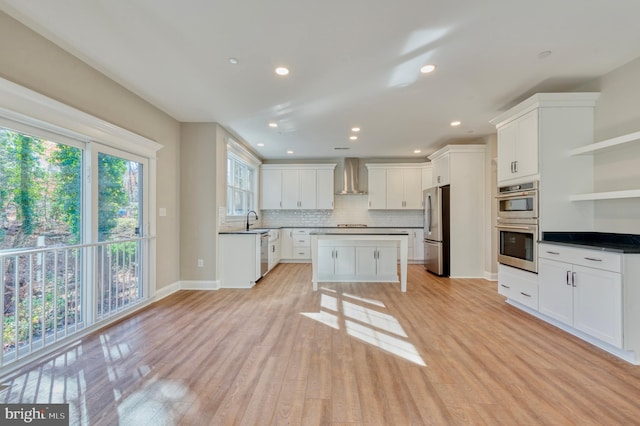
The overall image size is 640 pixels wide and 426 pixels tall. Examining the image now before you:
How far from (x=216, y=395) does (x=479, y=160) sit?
5.41m

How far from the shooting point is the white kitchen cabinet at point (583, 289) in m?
2.24

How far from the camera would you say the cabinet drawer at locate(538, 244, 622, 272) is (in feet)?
7.38

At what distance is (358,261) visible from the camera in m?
4.77

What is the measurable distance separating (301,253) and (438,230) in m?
3.24

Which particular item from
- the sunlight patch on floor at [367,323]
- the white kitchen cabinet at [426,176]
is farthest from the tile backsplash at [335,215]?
the sunlight patch on floor at [367,323]

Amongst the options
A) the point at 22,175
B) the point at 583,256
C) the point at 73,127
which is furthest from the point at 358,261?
the point at 22,175

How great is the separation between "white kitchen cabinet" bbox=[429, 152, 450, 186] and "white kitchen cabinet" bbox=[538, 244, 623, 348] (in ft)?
8.33

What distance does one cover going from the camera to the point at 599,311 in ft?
7.75

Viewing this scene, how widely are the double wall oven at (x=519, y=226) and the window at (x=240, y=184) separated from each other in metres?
4.43

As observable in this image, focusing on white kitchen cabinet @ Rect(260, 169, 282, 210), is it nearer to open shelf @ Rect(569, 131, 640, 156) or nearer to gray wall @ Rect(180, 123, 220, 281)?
gray wall @ Rect(180, 123, 220, 281)

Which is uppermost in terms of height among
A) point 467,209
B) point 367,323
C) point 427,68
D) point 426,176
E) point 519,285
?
point 427,68

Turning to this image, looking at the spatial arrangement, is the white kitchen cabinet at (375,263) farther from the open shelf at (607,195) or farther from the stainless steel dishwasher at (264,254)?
the open shelf at (607,195)

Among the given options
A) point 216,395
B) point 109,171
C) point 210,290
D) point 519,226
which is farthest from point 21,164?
point 519,226

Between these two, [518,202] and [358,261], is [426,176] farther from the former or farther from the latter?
[518,202]
